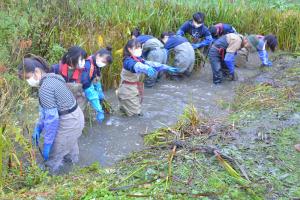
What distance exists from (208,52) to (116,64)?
2157 mm

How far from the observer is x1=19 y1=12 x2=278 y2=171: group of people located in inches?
178

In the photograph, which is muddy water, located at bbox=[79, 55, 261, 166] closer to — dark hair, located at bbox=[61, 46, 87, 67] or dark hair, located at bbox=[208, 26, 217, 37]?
dark hair, located at bbox=[208, 26, 217, 37]

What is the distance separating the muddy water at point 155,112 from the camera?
5531mm

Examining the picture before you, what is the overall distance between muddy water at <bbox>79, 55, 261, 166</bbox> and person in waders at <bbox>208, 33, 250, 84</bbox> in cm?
20

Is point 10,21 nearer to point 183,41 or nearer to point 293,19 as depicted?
point 183,41

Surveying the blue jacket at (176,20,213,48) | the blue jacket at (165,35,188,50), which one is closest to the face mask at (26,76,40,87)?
the blue jacket at (165,35,188,50)

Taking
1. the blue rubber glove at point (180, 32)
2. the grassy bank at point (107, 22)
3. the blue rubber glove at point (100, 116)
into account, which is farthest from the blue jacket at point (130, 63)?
the blue rubber glove at point (180, 32)

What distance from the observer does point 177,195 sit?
3.69m

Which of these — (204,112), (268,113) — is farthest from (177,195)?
(204,112)

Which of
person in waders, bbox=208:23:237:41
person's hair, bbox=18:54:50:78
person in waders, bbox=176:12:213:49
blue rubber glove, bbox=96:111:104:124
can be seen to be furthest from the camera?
person in waders, bbox=208:23:237:41

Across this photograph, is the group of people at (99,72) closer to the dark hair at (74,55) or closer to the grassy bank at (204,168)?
the dark hair at (74,55)

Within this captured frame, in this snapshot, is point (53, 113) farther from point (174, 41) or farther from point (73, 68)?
point (174, 41)

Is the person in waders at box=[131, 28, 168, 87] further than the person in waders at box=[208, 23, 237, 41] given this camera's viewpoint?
No

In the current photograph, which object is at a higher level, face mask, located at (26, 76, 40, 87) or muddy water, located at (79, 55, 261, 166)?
face mask, located at (26, 76, 40, 87)
